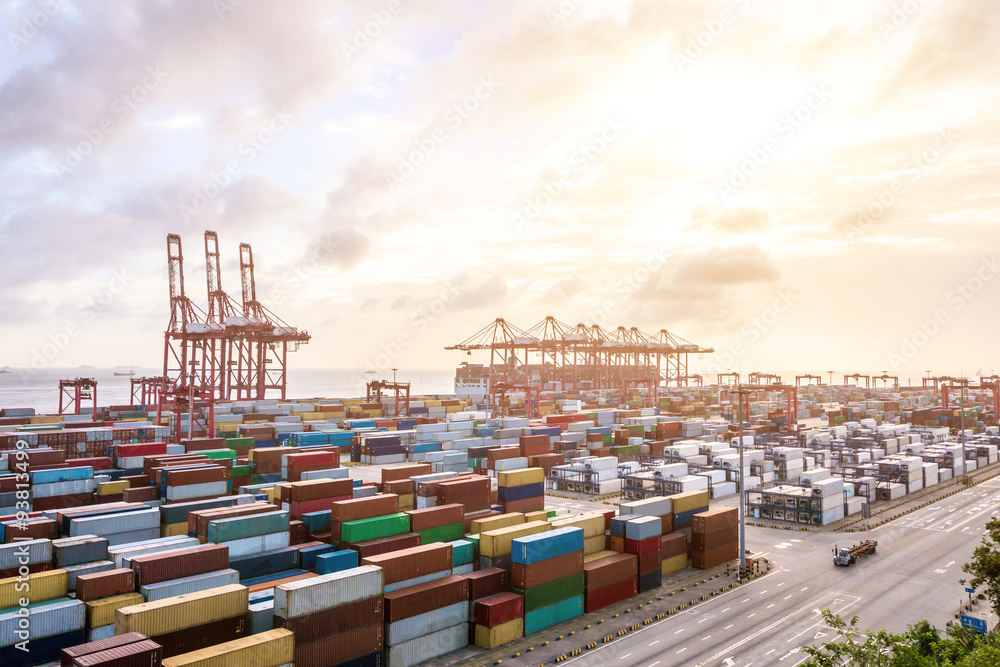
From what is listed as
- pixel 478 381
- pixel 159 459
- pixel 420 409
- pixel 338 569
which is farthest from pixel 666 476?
pixel 478 381

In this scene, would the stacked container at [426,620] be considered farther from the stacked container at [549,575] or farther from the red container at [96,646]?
the red container at [96,646]

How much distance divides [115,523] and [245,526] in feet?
31.3

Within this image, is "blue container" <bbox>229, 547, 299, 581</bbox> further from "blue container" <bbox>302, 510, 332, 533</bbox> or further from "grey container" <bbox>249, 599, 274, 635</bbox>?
"grey container" <bbox>249, 599, 274, 635</bbox>

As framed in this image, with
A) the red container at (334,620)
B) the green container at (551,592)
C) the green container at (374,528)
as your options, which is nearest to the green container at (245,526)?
the green container at (374,528)

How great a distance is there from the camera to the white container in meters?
26.1

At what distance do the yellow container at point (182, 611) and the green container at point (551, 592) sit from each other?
14.5 metres

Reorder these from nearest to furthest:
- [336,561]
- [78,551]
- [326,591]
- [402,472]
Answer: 1. [326,591]
2. [78,551]
3. [336,561]
4. [402,472]

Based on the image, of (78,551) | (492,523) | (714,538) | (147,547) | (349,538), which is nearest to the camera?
(78,551)

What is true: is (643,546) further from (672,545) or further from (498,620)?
(498,620)

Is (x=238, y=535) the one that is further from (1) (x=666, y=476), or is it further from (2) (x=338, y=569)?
(1) (x=666, y=476)

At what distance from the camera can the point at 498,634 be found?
3234cm

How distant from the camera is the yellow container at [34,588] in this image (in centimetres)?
2620

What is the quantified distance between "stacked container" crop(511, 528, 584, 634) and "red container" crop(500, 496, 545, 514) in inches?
637

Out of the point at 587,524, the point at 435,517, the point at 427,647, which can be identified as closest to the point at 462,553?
the point at 435,517
